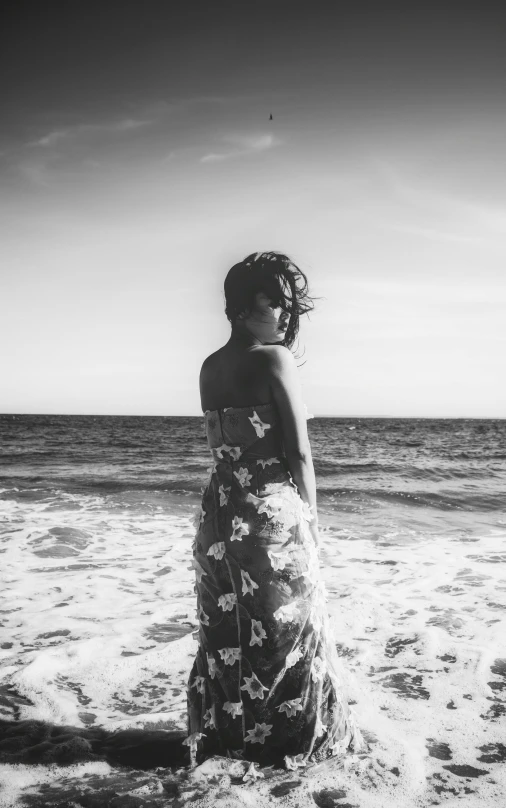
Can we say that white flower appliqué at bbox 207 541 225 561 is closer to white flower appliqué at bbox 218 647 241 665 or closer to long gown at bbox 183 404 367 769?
long gown at bbox 183 404 367 769

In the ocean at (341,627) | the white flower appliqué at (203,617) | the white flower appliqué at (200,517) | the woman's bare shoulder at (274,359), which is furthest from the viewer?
the ocean at (341,627)

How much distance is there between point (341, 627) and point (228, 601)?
277 centimetres

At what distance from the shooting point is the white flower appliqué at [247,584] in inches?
97.6

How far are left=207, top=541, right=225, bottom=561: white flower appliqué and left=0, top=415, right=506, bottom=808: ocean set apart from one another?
50.8 inches

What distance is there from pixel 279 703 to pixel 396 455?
24121mm

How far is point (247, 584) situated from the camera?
2.49m

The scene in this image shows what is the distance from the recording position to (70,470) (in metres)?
18.5

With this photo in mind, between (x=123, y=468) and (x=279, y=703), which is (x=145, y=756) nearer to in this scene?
(x=279, y=703)

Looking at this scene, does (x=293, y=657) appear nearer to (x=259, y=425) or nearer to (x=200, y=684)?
(x=200, y=684)

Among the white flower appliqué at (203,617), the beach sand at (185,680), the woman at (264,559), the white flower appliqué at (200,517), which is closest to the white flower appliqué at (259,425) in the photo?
the woman at (264,559)

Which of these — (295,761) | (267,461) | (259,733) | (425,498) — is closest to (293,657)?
(259,733)

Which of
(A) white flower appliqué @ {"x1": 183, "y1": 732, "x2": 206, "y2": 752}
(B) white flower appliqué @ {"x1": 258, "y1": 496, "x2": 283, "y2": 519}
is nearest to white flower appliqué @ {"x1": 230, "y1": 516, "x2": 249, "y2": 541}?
(B) white flower appliqué @ {"x1": 258, "y1": 496, "x2": 283, "y2": 519}

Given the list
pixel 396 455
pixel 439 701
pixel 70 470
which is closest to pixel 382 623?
pixel 439 701

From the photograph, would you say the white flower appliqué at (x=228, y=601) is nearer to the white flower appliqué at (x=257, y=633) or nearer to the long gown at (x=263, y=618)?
the long gown at (x=263, y=618)
